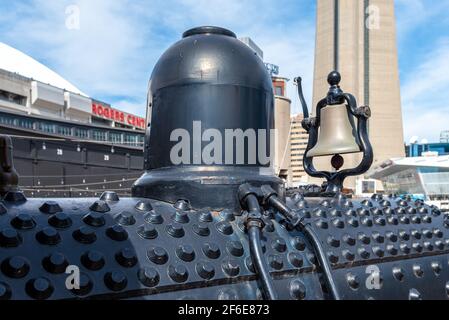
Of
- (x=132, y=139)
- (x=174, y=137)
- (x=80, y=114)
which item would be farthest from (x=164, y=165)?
(x=80, y=114)

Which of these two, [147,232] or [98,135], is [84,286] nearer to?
[147,232]

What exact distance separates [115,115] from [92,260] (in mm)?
58487

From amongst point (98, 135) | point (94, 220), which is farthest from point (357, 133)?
point (98, 135)

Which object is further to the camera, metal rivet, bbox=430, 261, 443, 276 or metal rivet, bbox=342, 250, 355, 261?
metal rivet, bbox=430, 261, 443, 276

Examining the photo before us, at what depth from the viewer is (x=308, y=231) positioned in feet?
7.95

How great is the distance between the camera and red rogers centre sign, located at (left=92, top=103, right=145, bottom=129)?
2133 inches

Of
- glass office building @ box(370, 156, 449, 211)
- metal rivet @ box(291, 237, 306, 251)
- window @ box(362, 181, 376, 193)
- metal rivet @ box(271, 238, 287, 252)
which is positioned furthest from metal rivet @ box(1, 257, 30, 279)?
window @ box(362, 181, 376, 193)

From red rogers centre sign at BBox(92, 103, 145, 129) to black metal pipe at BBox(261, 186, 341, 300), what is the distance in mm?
53117

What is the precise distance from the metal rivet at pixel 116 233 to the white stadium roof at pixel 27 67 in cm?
6635

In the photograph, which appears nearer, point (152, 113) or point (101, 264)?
point (101, 264)

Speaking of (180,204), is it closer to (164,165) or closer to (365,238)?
(164,165)

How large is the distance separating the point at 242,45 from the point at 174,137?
2.55ft

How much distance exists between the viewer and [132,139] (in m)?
38.3

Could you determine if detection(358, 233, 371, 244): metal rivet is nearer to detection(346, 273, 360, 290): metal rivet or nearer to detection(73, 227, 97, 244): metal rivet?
detection(346, 273, 360, 290): metal rivet
